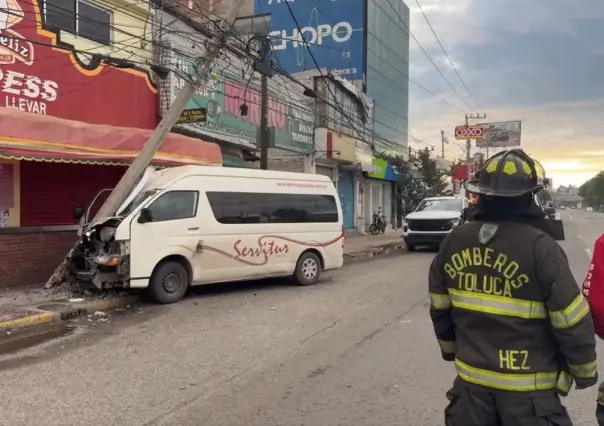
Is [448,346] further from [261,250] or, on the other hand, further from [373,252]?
[373,252]

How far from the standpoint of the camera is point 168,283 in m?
9.41

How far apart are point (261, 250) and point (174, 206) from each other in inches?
82.6

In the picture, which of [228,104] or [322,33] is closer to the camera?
[228,104]

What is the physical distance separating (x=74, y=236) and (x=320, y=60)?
25248 mm

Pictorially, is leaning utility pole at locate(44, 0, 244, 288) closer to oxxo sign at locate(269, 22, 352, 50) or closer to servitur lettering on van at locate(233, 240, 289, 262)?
servitur lettering on van at locate(233, 240, 289, 262)

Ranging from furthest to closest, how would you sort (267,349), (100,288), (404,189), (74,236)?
1. (404,189)
2. (74,236)
3. (100,288)
4. (267,349)

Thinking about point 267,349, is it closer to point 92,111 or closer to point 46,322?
point 46,322

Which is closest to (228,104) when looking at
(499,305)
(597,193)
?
(499,305)

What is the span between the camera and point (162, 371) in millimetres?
5594

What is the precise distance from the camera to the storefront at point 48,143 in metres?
10.1

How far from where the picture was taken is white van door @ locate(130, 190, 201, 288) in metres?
9.00

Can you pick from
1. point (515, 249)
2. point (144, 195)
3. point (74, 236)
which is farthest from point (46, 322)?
point (515, 249)

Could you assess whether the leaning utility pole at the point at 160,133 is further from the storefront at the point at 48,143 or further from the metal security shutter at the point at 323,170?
the metal security shutter at the point at 323,170

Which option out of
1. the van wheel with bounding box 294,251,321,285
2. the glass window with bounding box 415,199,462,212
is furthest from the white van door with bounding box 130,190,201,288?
the glass window with bounding box 415,199,462,212
